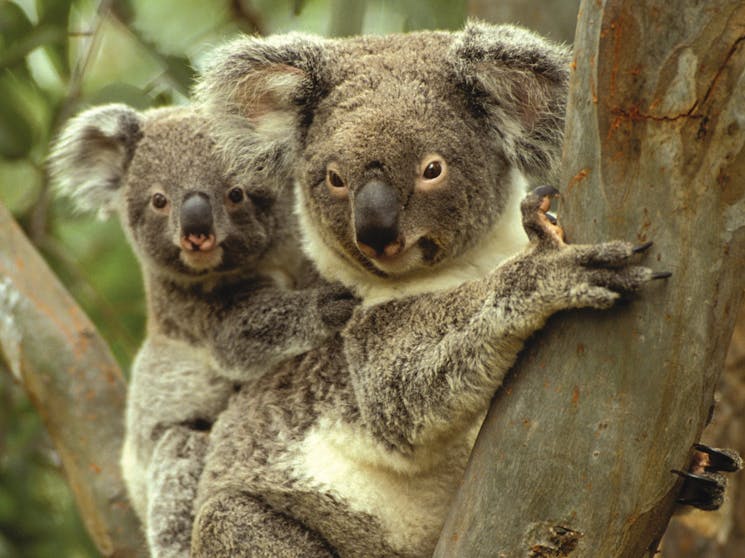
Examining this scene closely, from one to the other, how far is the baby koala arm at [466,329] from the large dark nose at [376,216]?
24 centimetres

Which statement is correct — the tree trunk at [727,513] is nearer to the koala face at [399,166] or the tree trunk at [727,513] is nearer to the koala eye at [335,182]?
the koala face at [399,166]

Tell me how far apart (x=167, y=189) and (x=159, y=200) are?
0.08m

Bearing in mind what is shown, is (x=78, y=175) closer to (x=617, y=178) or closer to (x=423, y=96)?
(x=423, y=96)

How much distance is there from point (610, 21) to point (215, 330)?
7.40 feet

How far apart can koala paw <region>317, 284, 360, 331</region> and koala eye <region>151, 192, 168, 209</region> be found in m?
1.02

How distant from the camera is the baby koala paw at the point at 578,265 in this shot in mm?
1956

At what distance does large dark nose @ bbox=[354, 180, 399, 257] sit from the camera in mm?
2430

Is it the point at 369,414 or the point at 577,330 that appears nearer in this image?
the point at 577,330

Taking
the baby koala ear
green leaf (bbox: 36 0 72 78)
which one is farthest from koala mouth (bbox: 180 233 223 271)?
green leaf (bbox: 36 0 72 78)

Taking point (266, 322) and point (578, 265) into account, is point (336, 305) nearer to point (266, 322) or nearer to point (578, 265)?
point (266, 322)

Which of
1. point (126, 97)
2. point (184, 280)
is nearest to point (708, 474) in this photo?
point (184, 280)

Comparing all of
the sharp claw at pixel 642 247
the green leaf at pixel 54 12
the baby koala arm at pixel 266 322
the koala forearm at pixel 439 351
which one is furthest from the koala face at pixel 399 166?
the green leaf at pixel 54 12

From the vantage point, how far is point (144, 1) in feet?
16.8

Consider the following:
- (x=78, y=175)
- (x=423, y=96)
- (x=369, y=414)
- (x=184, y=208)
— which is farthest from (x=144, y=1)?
(x=369, y=414)
